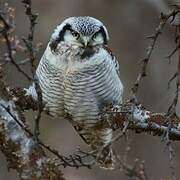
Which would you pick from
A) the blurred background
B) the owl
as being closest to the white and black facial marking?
the owl

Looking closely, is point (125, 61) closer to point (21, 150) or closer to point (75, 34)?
point (75, 34)

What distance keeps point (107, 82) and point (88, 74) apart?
0.36 ft

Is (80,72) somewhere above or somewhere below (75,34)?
below

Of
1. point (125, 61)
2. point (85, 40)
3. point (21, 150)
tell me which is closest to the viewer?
point (21, 150)

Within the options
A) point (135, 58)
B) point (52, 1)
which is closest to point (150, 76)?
point (135, 58)

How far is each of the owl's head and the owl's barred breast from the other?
0.22ft

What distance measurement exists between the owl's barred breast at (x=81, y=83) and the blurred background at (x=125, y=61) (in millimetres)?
2938

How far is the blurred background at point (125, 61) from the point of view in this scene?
771 cm

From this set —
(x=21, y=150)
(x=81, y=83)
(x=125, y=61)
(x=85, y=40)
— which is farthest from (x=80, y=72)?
(x=125, y=61)

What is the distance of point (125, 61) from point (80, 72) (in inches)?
182

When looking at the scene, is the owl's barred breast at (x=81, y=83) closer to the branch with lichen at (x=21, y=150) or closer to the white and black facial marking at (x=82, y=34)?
the white and black facial marking at (x=82, y=34)

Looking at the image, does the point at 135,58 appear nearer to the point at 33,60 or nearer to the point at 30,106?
the point at 30,106

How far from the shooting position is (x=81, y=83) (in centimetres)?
414

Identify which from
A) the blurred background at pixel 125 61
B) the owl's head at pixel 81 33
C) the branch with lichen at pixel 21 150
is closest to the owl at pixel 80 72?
the owl's head at pixel 81 33
